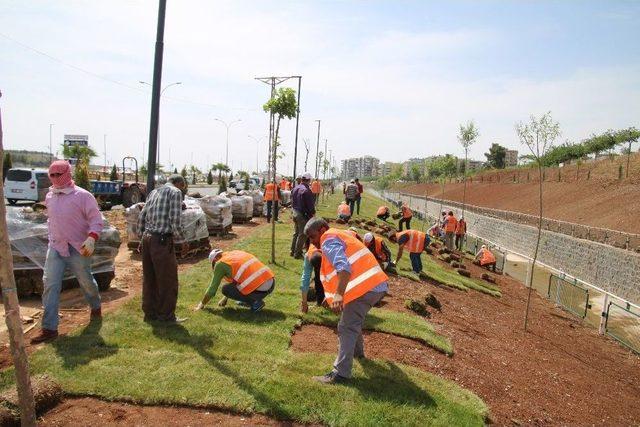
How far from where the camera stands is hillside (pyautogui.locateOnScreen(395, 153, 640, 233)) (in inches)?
1081

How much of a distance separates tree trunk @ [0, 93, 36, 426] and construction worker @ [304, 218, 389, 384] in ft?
7.68

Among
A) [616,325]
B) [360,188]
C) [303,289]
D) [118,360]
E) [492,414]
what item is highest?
[360,188]

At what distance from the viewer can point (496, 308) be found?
437 inches

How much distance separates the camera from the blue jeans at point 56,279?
4.98 metres

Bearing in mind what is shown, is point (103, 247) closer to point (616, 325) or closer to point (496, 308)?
point (496, 308)

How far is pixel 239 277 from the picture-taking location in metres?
5.86

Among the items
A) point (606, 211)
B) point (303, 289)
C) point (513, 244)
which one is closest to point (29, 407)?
point (303, 289)

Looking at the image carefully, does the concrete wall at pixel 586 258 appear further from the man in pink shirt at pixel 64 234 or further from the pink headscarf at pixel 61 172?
the pink headscarf at pixel 61 172

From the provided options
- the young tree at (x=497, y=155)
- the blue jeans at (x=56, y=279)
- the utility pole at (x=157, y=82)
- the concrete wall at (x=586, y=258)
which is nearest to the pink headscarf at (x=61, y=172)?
the blue jeans at (x=56, y=279)

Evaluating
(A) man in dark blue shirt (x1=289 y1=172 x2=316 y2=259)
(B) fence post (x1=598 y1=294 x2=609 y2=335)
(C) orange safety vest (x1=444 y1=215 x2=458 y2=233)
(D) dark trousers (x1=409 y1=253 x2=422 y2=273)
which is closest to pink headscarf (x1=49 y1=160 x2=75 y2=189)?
Answer: (A) man in dark blue shirt (x1=289 y1=172 x2=316 y2=259)

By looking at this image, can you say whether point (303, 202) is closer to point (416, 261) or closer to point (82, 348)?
point (416, 261)

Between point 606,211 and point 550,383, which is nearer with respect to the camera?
point 550,383

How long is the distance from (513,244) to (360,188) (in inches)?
449

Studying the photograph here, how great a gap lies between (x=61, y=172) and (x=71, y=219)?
0.54m
